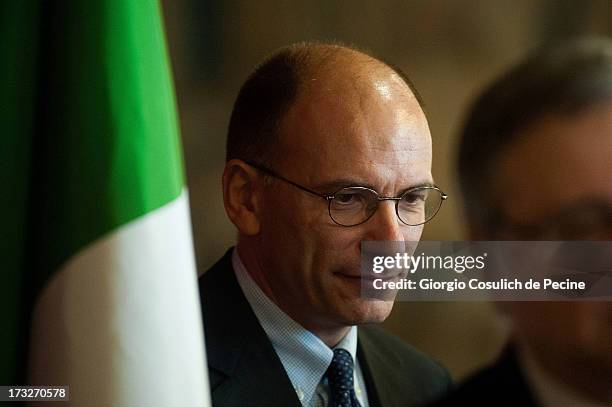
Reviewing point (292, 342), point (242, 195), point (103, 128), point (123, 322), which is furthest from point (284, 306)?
point (103, 128)

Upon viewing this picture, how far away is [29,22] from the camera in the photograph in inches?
49.2

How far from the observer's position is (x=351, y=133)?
1.36 metres

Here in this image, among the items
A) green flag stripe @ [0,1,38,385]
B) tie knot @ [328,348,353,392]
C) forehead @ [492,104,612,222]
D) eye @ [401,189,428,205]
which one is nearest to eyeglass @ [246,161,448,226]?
eye @ [401,189,428,205]

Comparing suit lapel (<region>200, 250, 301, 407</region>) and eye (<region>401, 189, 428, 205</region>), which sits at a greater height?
eye (<region>401, 189, 428, 205</region>)

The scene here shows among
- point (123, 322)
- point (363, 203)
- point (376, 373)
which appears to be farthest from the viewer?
point (376, 373)

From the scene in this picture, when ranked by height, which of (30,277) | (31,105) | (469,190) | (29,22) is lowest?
(30,277)

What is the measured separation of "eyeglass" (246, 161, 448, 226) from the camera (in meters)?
1.36

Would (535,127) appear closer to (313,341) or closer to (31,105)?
(313,341)

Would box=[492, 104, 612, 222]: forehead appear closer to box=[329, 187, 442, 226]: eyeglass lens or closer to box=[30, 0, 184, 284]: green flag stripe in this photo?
box=[329, 187, 442, 226]: eyeglass lens

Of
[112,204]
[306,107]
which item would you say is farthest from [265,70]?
[112,204]

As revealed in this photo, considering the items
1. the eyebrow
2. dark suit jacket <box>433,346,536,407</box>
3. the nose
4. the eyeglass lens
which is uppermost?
the eyebrow

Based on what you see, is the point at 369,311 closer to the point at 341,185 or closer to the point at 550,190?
the point at 341,185

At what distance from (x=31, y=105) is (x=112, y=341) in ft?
1.22

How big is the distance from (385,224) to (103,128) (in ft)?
1.54
